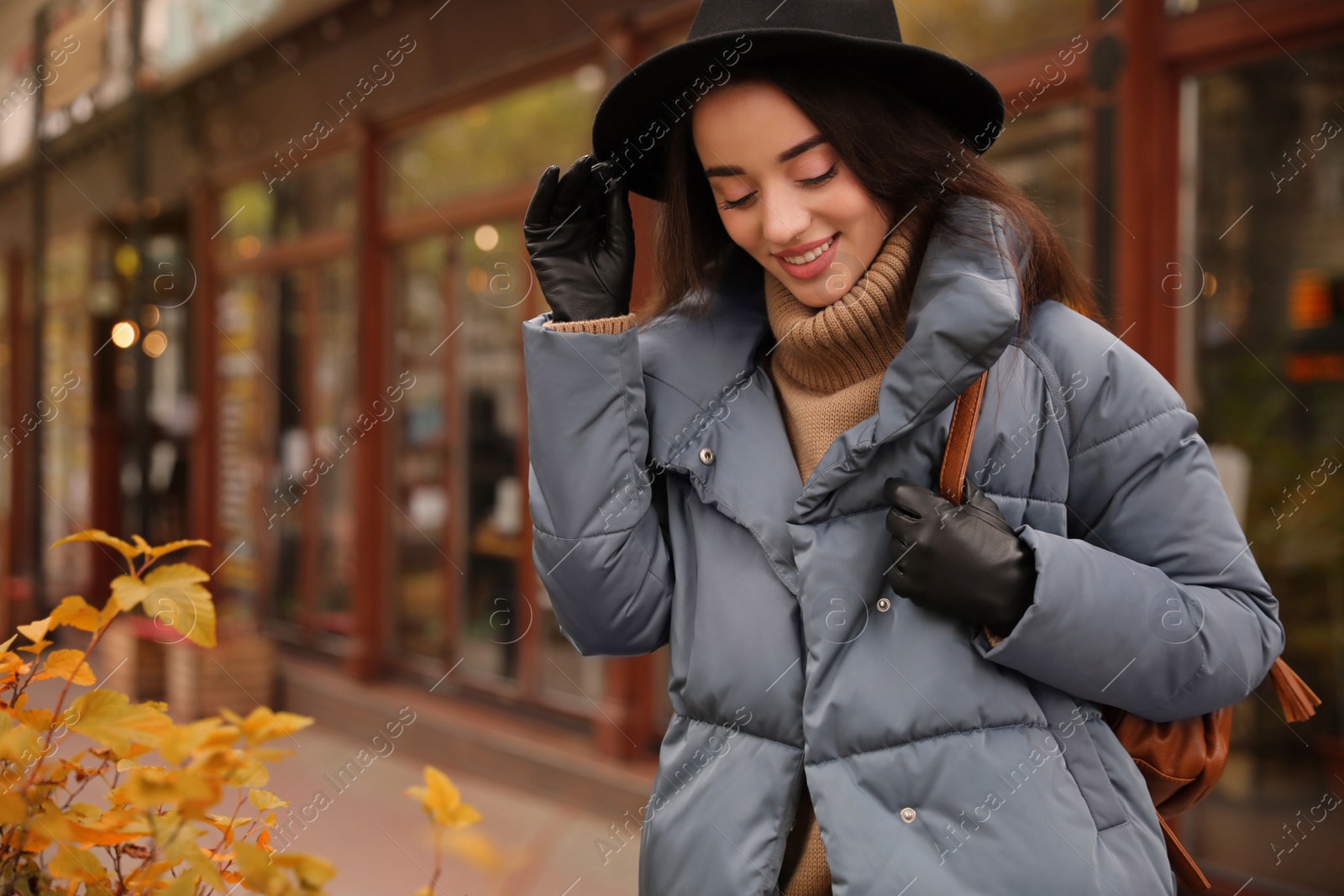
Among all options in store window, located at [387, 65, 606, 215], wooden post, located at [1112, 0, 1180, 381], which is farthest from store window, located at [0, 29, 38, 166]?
wooden post, located at [1112, 0, 1180, 381]

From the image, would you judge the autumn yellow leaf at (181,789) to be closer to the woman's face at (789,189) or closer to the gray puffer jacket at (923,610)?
the gray puffer jacket at (923,610)

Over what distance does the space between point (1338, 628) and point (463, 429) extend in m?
4.15

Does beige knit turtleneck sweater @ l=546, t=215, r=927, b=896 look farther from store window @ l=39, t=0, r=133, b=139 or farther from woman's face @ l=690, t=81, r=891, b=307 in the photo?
store window @ l=39, t=0, r=133, b=139

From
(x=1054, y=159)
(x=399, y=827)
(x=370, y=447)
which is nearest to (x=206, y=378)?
(x=370, y=447)

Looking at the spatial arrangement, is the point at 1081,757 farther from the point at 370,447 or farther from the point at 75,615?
the point at 370,447

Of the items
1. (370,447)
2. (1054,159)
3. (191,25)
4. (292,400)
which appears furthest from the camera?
(191,25)

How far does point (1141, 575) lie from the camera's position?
1.28m

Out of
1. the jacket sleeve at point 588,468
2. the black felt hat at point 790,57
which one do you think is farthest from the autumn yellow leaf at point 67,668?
the black felt hat at point 790,57

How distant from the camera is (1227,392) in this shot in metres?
3.32

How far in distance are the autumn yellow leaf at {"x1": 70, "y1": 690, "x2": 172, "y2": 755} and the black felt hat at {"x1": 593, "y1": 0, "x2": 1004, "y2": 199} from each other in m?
1.02

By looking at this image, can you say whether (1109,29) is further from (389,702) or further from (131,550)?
(389,702)

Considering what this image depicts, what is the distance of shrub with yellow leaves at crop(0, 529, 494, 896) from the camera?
69 cm

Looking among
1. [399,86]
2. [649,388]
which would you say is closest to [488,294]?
[399,86]

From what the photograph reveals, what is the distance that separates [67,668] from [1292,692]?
1471 mm
